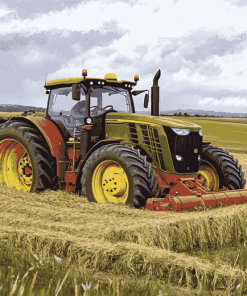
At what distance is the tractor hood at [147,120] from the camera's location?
6734 millimetres

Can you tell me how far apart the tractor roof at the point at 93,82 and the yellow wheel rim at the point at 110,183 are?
1705 mm

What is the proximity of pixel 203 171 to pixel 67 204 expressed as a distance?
2.98 meters

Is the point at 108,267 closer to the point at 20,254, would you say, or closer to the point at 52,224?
the point at 20,254

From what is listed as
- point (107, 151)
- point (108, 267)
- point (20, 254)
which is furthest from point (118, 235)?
point (107, 151)

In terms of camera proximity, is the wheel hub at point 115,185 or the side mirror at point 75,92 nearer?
the wheel hub at point 115,185

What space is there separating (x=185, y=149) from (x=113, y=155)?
134 cm

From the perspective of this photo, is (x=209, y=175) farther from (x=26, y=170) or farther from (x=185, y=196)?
(x=26, y=170)

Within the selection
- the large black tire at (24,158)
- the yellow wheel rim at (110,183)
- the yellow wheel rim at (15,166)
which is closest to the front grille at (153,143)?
the yellow wheel rim at (110,183)

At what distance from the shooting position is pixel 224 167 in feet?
25.2

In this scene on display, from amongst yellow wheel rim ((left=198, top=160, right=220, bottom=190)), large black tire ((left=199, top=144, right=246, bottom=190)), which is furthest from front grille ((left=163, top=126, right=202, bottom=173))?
yellow wheel rim ((left=198, top=160, right=220, bottom=190))

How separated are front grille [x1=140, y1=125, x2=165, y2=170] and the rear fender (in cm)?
168

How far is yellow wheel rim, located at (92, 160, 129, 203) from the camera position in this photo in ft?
20.8

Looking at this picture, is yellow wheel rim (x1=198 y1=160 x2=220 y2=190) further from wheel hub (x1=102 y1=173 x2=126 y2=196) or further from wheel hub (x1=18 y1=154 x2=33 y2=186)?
wheel hub (x1=18 y1=154 x2=33 y2=186)

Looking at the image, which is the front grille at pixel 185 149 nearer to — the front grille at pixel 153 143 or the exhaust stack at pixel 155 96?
the front grille at pixel 153 143
